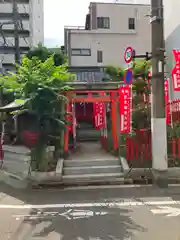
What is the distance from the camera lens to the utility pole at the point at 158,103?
26.5ft

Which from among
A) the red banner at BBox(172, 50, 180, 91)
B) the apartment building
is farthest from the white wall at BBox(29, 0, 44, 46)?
the red banner at BBox(172, 50, 180, 91)

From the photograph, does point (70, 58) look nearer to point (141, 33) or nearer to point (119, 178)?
point (141, 33)

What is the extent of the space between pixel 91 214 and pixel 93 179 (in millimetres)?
2772

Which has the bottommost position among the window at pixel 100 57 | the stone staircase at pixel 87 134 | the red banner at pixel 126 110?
the stone staircase at pixel 87 134

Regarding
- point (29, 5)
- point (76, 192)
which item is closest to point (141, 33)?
point (76, 192)

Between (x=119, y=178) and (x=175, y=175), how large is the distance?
1.85m

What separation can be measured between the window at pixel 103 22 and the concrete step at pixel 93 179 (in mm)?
19277

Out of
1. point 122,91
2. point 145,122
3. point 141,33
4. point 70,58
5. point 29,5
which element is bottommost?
point 145,122

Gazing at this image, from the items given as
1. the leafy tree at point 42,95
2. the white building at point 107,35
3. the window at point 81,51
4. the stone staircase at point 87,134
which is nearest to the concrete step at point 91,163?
the leafy tree at point 42,95

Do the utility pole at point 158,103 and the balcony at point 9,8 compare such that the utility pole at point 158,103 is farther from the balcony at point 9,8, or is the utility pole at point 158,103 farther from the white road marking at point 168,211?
the balcony at point 9,8

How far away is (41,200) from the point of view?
7.09m

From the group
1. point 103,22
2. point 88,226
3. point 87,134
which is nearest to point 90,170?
point 88,226

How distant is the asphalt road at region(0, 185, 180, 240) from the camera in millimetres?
4918

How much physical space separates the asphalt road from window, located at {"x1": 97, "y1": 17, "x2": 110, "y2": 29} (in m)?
20.1
